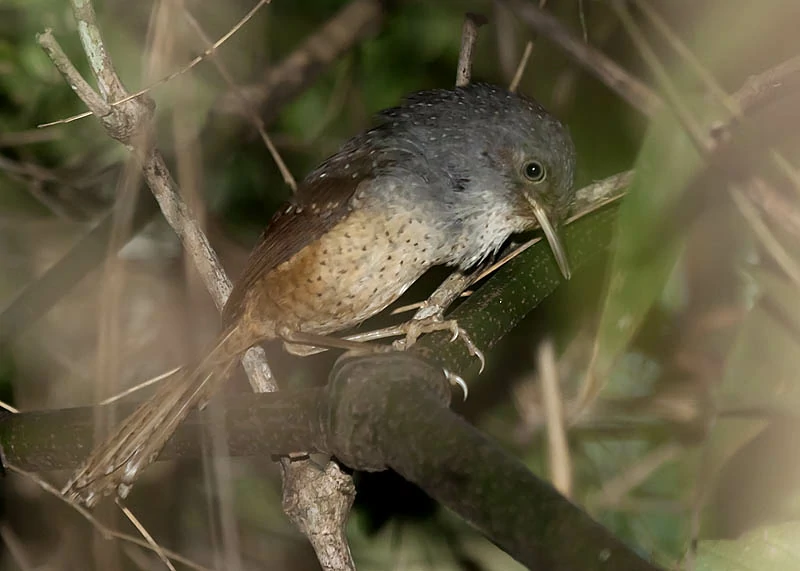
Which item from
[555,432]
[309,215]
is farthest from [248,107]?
[555,432]

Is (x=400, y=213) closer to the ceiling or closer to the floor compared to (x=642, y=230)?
closer to the ceiling

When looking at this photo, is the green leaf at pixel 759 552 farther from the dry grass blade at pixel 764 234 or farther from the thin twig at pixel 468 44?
→ the thin twig at pixel 468 44

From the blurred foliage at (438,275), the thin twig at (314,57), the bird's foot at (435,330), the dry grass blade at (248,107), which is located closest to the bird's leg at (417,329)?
the bird's foot at (435,330)

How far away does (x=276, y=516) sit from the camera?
3.52 m

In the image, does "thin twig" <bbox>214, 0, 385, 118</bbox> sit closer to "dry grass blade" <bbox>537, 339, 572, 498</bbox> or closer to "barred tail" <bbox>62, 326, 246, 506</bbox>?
"barred tail" <bbox>62, 326, 246, 506</bbox>

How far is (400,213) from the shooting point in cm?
217

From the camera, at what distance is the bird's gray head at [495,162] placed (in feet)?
7.38

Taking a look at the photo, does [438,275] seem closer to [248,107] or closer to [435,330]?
[248,107]

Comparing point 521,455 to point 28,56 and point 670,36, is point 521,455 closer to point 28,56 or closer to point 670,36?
point 670,36

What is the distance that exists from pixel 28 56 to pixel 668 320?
8.49ft

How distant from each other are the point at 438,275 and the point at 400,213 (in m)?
1.31

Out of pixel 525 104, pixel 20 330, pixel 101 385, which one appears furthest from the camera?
pixel 20 330

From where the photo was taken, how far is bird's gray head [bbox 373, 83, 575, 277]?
88.6 inches

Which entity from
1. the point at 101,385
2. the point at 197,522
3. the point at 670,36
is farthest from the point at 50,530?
the point at 670,36
